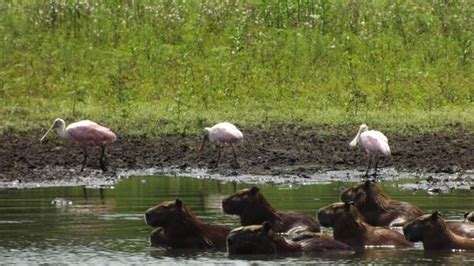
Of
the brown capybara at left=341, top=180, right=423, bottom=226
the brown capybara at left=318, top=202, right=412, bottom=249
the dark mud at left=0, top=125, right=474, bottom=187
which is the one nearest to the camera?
the brown capybara at left=318, top=202, right=412, bottom=249

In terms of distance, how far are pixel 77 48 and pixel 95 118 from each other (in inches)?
225

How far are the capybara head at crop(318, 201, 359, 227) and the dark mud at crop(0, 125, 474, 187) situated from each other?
6680mm

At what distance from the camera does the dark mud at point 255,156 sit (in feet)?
73.6

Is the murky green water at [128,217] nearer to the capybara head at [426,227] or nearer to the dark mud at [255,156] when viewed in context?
the capybara head at [426,227]

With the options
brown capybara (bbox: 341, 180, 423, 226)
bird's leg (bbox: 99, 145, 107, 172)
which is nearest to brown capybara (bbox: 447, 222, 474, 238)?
brown capybara (bbox: 341, 180, 423, 226)

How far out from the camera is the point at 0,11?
3562 centimetres

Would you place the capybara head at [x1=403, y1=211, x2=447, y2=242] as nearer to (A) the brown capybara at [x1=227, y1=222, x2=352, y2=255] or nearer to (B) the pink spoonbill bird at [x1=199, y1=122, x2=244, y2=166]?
(A) the brown capybara at [x1=227, y1=222, x2=352, y2=255]

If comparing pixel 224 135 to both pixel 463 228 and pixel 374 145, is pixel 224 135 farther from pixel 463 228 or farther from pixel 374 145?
pixel 463 228

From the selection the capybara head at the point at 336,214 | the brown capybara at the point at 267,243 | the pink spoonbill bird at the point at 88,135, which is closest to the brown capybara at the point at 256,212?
the capybara head at the point at 336,214

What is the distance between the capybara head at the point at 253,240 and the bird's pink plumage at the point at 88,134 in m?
9.73

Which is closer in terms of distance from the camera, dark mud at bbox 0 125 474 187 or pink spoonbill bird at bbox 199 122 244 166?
dark mud at bbox 0 125 474 187

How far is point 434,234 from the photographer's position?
14.2 meters

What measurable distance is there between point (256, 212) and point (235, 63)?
1729cm

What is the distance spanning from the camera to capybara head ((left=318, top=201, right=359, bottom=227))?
574 inches
